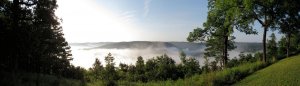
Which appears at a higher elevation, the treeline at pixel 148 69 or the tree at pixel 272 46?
the tree at pixel 272 46

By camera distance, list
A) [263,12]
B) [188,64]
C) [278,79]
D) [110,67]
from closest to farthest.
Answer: [278,79] < [263,12] < [188,64] < [110,67]

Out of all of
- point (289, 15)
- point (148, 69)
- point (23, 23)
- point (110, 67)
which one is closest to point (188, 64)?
point (148, 69)

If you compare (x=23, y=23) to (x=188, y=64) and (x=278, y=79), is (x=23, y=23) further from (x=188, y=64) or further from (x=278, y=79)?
(x=188, y=64)

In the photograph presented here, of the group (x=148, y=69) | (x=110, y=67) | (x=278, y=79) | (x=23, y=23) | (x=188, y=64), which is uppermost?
(x=23, y=23)

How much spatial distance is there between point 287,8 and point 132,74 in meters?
99.6

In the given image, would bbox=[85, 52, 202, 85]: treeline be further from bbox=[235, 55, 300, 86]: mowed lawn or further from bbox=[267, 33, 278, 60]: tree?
bbox=[235, 55, 300, 86]: mowed lawn

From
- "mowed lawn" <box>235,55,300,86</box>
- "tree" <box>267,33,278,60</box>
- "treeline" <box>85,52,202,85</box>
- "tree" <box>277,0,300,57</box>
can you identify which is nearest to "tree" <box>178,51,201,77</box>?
"treeline" <box>85,52,202,85</box>

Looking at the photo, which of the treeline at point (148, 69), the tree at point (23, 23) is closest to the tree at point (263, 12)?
the tree at point (23, 23)

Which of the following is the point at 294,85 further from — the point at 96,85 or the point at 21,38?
the point at 21,38

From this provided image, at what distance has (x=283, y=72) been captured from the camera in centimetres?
2400

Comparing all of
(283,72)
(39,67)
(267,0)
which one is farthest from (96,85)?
(39,67)

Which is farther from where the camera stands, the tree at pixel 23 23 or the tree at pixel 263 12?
the tree at pixel 263 12

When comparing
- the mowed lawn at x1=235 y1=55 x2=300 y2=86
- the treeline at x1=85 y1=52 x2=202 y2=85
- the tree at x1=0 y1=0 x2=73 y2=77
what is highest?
the tree at x1=0 y1=0 x2=73 y2=77

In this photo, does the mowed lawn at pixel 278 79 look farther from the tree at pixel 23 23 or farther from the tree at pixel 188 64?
the tree at pixel 188 64
